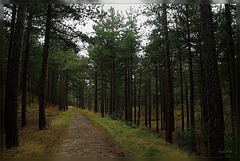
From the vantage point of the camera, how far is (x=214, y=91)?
15.7 ft

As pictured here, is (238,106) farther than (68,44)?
No

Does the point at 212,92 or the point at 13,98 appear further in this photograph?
the point at 13,98

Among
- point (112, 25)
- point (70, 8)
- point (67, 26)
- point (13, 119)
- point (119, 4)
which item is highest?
point (112, 25)

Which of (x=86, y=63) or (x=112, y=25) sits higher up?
(x=112, y=25)

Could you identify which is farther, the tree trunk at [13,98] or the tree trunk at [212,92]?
the tree trunk at [13,98]

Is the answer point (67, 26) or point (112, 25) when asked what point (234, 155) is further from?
point (112, 25)

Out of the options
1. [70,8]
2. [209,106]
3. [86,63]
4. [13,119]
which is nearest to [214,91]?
[209,106]

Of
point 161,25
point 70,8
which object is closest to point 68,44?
point 70,8

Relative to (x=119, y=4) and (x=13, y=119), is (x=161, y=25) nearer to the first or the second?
(x=119, y=4)

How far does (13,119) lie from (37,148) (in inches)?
56.6

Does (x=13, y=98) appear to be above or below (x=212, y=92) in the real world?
below

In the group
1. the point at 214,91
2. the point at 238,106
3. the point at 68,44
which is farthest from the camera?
the point at 68,44

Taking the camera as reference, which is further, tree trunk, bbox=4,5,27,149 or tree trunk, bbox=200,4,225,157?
tree trunk, bbox=4,5,27,149

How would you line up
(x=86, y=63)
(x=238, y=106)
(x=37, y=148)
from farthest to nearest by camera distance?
(x=86, y=63), (x=37, y=148), (x=238, y=106)
